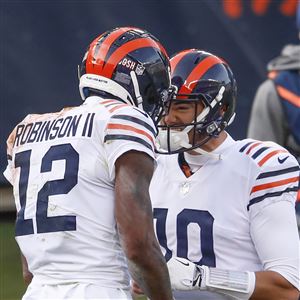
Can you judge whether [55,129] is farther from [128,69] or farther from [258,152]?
[258,152]

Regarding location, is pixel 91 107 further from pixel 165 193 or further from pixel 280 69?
pixel 280 69

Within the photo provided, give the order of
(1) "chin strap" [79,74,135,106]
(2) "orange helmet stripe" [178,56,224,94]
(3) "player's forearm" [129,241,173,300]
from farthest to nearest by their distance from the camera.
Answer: (2) "orange helmet stripe" [178,56,224,94]
(1) "chin strap" [79,74,135,106]
(3) "player's forearm" [129,241,173,300]

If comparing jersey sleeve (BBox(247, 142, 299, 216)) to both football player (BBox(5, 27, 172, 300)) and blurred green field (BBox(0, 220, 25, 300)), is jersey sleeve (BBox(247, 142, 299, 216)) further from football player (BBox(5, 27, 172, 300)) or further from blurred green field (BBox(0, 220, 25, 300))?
blurred green field (BBox(0, 220, 25, 300))

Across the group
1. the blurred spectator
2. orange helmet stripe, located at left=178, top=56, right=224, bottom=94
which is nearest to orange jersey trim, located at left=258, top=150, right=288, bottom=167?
orange helmet stripe, located at left=178, top=56, right=224, bottom=94

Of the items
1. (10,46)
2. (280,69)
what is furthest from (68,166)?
(10,46)

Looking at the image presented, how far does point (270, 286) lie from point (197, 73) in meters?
0.80

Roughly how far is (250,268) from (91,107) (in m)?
0.82

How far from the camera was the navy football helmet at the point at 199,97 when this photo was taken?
11.1ft

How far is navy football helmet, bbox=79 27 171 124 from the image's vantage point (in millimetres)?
2947

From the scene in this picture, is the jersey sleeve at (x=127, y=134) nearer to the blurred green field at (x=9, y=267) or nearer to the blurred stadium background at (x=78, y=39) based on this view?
the blurred green field at (x=9, y=267)

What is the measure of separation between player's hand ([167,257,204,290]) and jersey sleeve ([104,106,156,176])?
0.47 meters

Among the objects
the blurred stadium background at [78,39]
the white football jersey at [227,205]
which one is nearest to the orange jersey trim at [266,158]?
the white football jersey at [227,205]

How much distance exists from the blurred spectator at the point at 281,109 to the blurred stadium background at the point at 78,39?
1035 millimetres

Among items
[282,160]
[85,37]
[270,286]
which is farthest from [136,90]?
[85,37]
